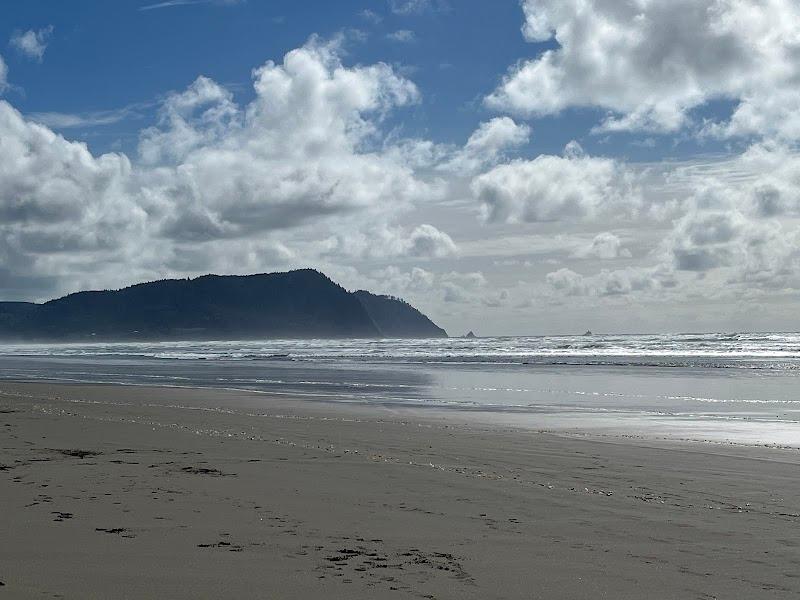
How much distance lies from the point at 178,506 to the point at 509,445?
6.98 metres

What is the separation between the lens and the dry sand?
17.2 ft

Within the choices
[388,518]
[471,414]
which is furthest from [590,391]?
[388,518]

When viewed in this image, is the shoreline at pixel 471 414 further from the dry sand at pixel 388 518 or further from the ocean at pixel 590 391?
the dry sand at pixel 388 518

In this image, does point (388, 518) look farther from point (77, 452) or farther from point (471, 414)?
point (471, 414)

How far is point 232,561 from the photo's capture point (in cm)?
562

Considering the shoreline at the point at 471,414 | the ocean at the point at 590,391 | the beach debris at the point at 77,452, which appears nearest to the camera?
the beach debris at the point at 77,452

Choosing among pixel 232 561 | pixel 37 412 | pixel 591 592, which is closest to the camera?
pixel 591 592

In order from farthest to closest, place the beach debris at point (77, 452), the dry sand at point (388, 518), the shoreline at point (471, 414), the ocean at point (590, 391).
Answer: the ocean at point (590, 391)
the shoreline at point (471, 414)
the beach debris at point (77, 452)
the dry sand at point (388, 518)

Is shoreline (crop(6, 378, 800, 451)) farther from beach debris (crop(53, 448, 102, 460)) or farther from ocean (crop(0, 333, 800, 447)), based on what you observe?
beach debris (crop(53, 448, 102, 460))

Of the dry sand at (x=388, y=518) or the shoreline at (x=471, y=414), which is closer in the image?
the dry sand at (x=388, y=518)

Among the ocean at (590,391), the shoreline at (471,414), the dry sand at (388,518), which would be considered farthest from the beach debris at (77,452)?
the ocean at (590,391)

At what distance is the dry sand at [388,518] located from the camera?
207 inches

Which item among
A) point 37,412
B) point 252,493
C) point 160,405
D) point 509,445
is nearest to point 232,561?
point 252,493

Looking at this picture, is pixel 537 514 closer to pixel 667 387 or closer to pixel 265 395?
pixel 265 395
